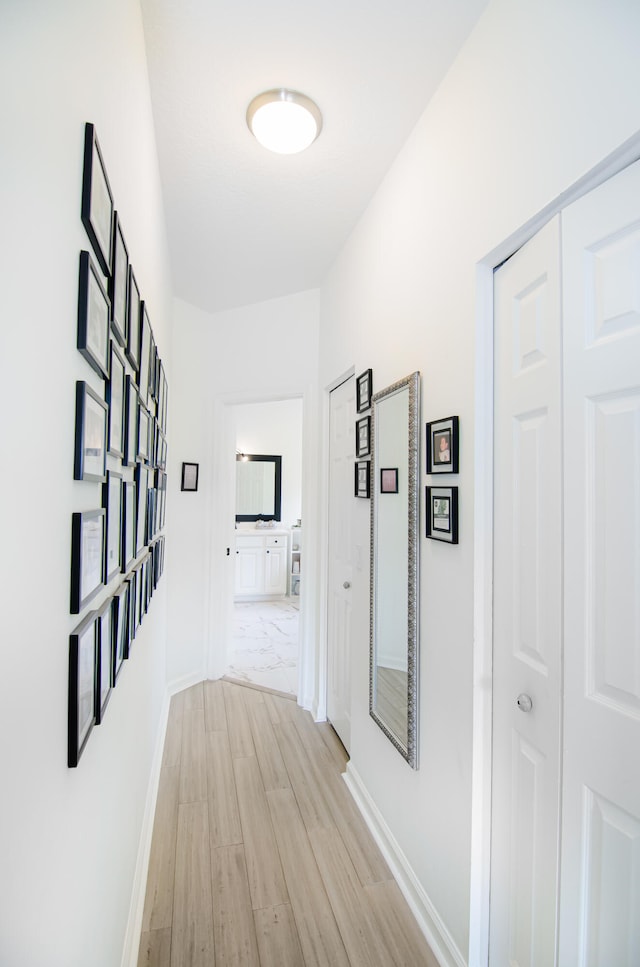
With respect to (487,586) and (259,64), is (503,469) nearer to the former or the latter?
(487,586)

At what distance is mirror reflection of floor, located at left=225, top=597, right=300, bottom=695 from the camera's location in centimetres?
361

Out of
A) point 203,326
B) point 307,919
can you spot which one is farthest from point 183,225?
point 307,919

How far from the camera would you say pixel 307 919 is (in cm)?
157

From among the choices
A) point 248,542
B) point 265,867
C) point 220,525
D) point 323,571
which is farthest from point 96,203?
point 248,542

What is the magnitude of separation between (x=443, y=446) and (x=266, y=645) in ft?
11.3

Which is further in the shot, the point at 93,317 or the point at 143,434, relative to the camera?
the point at 143,434

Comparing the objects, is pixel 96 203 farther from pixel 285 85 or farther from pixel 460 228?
pixel 285 85

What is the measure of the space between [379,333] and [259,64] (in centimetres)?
101

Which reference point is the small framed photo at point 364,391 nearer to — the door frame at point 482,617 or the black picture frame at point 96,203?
the door frame at point 482,617

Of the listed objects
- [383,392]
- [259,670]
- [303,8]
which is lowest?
[259,670]

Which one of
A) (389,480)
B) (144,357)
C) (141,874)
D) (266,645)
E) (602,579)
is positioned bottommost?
(266,645)

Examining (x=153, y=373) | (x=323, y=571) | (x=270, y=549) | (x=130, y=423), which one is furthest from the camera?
(x=270, y=549)

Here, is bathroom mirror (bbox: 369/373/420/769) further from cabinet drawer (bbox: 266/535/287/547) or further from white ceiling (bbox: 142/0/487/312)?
cabinet drawer (bbox: 266/535/287/547)

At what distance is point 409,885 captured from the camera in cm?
164
